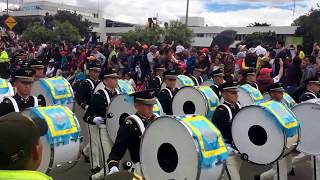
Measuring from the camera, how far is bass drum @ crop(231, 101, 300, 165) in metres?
5.78

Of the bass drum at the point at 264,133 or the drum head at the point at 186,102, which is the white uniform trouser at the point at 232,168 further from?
the drum head at the point at 186,102

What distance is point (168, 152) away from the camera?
4621mm

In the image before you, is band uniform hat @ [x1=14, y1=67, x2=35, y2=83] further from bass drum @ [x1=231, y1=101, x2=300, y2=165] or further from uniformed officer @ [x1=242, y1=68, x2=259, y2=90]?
uniformed officer @ [x1=242, y1=68, x2=259, y2=90]

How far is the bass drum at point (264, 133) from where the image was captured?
19.0 ft

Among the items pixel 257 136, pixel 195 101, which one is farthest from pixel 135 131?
pixel 195 101

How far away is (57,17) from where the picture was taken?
265 ft

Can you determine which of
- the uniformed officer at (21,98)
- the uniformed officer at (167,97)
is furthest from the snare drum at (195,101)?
the uniformed officer at (21,98)

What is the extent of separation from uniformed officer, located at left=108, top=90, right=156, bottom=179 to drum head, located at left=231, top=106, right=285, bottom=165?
141 cm

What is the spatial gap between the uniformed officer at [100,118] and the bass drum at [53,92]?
80 cm

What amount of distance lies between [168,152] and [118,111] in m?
2.42

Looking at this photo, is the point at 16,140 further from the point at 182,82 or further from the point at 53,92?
the point at 182,82

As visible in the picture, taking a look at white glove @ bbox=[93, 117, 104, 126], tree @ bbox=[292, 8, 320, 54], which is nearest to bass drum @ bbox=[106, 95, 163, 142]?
white glove @ bbox=[93, 117, 104, 126]

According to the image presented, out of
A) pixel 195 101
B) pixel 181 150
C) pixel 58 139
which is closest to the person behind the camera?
pixel 181 150

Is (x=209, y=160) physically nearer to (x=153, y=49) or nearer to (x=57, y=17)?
(x=153, y=49)
